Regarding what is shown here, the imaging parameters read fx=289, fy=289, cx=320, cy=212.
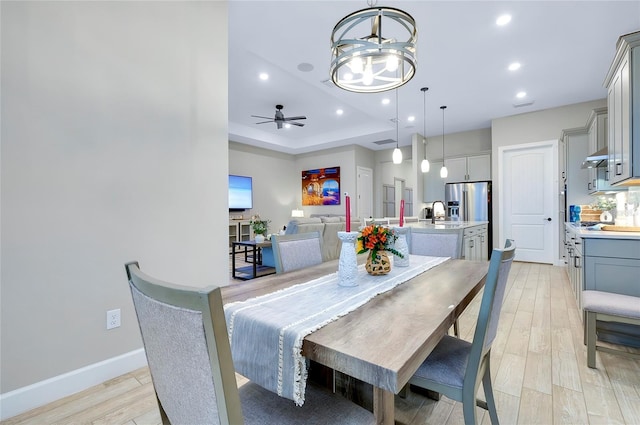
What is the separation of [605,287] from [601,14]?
2518 mm

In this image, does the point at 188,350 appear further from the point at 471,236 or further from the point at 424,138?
the point at 424,138

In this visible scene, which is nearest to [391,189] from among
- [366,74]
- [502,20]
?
[502,20]

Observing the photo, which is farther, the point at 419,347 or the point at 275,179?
the point at 275,179

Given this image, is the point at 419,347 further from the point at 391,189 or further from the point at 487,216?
the point at 391,189

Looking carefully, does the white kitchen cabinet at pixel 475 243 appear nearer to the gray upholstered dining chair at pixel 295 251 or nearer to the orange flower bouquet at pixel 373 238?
the gray upholstered dining chair at pixel 295 251

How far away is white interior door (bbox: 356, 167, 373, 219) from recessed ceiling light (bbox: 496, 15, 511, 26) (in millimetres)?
4955

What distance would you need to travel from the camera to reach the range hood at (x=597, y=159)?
314cm

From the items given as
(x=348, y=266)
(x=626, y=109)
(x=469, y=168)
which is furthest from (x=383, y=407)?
(x=469, y=168)

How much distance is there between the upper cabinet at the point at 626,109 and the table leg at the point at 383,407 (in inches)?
106

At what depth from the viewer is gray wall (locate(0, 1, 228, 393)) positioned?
1.51m

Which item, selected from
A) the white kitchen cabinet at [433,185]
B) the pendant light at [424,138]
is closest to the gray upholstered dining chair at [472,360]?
the pendant light at [424,138]

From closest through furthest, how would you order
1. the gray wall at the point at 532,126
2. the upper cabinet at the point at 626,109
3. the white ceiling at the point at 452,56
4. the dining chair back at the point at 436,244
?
1. the upper cabinet at the point at 626,109
2. the dining chair back at the point at 436,244
3. the white ceiling at the point at 452,56
4. the gray wall at the point at 532,126

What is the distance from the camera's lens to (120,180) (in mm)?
1846

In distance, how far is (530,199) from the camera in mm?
5375
